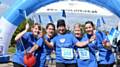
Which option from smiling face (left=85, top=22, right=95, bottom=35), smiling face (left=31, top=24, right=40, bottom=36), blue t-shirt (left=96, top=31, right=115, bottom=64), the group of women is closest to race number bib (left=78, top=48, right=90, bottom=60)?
the group of women

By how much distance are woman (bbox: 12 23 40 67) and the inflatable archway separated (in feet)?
5.18

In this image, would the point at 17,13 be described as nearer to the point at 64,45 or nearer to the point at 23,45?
the point at 23,45

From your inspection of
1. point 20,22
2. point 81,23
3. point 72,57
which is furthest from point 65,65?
point 20,22

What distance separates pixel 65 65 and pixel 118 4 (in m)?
2.41

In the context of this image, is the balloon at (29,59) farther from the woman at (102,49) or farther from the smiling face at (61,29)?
the woman at (102,49)

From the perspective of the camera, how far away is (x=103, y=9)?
918 cm

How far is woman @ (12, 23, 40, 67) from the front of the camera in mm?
7446

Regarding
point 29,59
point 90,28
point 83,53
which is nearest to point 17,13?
point 29,59

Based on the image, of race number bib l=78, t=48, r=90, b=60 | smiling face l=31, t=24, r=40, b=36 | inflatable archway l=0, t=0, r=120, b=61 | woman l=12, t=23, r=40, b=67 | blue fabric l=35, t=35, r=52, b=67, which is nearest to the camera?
woman l=12, t=23, r=40, b=67

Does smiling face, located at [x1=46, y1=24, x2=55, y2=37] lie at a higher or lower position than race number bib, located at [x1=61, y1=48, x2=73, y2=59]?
higher

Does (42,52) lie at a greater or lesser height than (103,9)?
lesser

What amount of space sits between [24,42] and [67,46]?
32.6 inches

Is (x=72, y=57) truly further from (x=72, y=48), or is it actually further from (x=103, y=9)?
(x=103, y=9)

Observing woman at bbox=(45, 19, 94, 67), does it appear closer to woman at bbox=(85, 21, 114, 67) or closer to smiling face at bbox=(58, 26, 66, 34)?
smiling face at bbox=(58, 26, 66, 34)
